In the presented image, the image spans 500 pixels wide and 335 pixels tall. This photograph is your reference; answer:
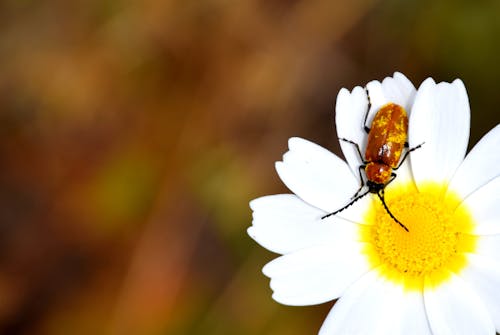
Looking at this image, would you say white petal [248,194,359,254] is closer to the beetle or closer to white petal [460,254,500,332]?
the beetle

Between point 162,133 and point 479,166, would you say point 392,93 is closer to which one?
point 479,166

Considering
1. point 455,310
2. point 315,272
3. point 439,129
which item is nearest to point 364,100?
point 439,129

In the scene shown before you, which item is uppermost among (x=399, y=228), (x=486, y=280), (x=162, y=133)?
(x=162, y=133)

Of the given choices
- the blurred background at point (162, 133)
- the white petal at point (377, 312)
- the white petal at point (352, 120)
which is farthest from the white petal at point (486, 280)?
the blurred background at point (162, 133)

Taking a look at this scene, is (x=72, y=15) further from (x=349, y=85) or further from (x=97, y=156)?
(x=349, y=85)

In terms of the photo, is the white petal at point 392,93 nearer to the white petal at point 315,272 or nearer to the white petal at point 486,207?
the white petal at point 486,207

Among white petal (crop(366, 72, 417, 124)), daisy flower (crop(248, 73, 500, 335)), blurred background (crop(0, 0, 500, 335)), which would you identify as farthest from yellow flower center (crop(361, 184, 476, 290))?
blurred background (crop(0, 0, 500, 335))
